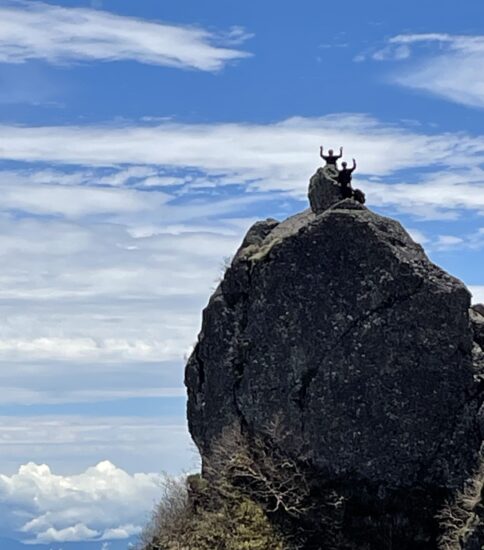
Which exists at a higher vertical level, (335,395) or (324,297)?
(324,297)

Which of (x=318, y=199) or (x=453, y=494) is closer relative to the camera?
(x=453, y=494)

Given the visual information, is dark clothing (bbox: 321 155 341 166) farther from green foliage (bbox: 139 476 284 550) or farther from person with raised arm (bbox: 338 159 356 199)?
green foliage (bbox: 139 476 284 550)

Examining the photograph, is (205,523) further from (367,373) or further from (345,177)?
(345,177)

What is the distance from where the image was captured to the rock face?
50.4 m

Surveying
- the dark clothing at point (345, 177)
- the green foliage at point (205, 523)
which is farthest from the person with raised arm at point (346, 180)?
the green foliage at point (205, 523)

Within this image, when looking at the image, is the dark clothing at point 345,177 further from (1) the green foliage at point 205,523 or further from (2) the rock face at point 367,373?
(1) the green foliage at point 205,523

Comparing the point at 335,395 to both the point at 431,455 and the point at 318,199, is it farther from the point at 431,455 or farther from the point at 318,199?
the point at 318,199

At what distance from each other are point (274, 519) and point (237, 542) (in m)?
1.45

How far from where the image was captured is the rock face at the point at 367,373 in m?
50.4

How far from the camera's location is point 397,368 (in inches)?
2004

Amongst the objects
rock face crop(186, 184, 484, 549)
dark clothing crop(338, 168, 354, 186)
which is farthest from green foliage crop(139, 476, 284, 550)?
dark clothing crop(338, 168, 354, 186)

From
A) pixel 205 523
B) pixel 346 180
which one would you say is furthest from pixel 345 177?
pixel 205 523

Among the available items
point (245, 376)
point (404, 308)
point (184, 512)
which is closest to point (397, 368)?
point (404, 308)

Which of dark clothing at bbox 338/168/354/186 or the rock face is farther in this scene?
dark clothing at bbox 338/168/354/186
